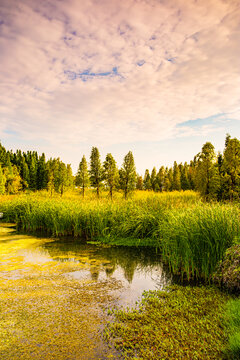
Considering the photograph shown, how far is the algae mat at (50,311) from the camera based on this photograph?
2.87m

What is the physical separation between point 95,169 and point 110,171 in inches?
127

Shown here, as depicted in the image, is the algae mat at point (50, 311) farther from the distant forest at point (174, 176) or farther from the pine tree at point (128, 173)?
the pine tree at point (128, 173)

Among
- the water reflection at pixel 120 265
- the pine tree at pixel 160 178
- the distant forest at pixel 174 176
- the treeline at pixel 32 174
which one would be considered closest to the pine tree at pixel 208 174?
the distant forest at pixel 174 176

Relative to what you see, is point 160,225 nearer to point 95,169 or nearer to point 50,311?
point 50,311

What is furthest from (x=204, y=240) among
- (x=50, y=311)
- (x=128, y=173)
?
(x=128, y=173)

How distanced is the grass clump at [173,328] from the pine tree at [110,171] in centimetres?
2059

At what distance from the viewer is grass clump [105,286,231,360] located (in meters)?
2.72

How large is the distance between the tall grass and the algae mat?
1832 millimetres

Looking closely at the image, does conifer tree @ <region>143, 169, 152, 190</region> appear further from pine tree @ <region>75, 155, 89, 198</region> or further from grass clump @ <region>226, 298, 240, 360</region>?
grass clump @ <region>226, 298, 240, 360</region>

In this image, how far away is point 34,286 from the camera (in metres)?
4.83

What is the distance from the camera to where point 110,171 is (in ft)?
81.5

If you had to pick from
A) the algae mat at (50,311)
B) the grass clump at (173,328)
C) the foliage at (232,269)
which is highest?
the foliage at (232,269)

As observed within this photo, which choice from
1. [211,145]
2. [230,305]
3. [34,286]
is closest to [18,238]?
[34,286]

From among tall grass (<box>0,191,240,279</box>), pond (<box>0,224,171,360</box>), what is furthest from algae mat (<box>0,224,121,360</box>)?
tall grass (<box>0,191,240,279</box>)
